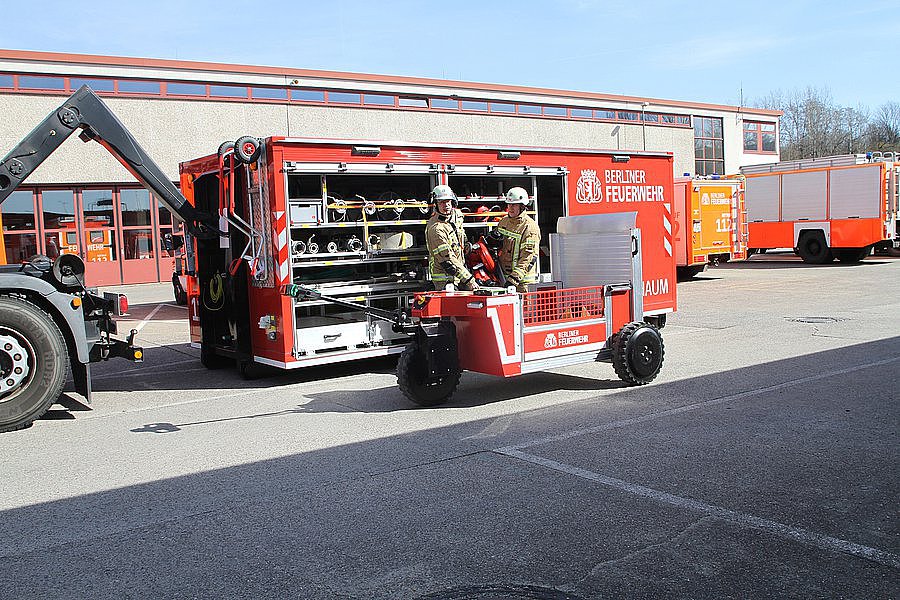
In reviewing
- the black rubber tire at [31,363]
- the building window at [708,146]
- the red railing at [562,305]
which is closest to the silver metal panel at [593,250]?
the red railing at [562,305]

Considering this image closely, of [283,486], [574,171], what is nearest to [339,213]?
[574,171]

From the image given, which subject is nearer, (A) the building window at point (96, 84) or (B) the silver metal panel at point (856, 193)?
(B) the silver metal panel at point (856, 193)

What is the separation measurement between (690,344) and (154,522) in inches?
319

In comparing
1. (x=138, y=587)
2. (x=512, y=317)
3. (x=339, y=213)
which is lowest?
(x=138, y=587)

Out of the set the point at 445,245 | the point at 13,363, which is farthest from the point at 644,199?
the point at 13,363

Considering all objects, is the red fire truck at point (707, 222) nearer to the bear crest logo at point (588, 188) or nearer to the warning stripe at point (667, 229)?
the warning stripe at point (667, 229)

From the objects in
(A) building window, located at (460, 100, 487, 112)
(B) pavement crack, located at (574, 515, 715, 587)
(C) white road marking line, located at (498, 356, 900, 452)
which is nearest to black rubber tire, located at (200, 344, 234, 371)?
(C) white road marking line, located at (498, 356, 900, 452)

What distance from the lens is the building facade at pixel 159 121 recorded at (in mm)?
25781

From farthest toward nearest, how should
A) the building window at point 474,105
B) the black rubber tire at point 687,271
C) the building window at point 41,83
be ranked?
the building window at point 474,105 < the building window at point 41,83 < the black rubber tire at point 687,271

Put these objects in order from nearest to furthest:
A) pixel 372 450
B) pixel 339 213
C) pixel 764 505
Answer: pixel 764 505
pixel 372 450
pixel 339 213

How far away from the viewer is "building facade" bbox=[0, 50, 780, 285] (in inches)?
1015

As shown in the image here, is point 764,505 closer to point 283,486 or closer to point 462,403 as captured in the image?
point 283,486

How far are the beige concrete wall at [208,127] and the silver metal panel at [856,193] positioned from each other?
23.0 feet

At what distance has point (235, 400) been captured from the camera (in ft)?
28.9
